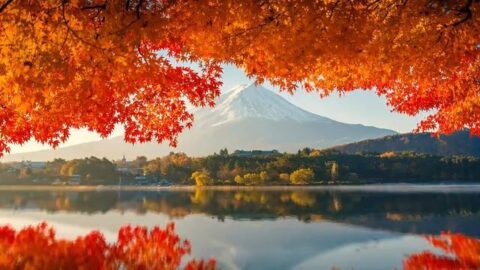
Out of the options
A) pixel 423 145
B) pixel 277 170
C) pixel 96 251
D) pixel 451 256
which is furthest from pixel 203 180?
pixel 423 145

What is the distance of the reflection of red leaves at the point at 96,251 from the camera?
7.64 meters

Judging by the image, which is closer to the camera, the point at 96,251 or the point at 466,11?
the point at 466,11

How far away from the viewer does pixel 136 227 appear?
1347cm

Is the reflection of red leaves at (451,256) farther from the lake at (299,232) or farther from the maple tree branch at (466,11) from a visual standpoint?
the maple tree branch at (466,11)

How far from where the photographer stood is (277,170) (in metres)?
74.6

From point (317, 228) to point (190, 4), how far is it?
29.3ft

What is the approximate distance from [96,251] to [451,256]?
694 cm

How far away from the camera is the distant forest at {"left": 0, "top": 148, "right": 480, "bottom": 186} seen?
73.2 metres

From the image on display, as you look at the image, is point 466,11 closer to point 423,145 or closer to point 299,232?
point 299,232

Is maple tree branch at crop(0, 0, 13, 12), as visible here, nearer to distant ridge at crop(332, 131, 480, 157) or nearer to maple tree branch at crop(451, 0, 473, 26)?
maple tree branch at crop(451, 0, 473, 26)

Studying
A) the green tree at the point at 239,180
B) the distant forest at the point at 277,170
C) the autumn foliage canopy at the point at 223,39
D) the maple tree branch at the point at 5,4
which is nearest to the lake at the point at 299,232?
the autumn foliage canopy at the point at 223,39

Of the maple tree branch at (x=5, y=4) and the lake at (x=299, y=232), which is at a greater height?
the maple tree branch at (x=5, y=4)

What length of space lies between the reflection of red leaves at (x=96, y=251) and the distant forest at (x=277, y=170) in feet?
193

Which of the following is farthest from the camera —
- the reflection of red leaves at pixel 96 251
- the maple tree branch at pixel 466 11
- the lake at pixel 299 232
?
the lake at pixel 299 232
